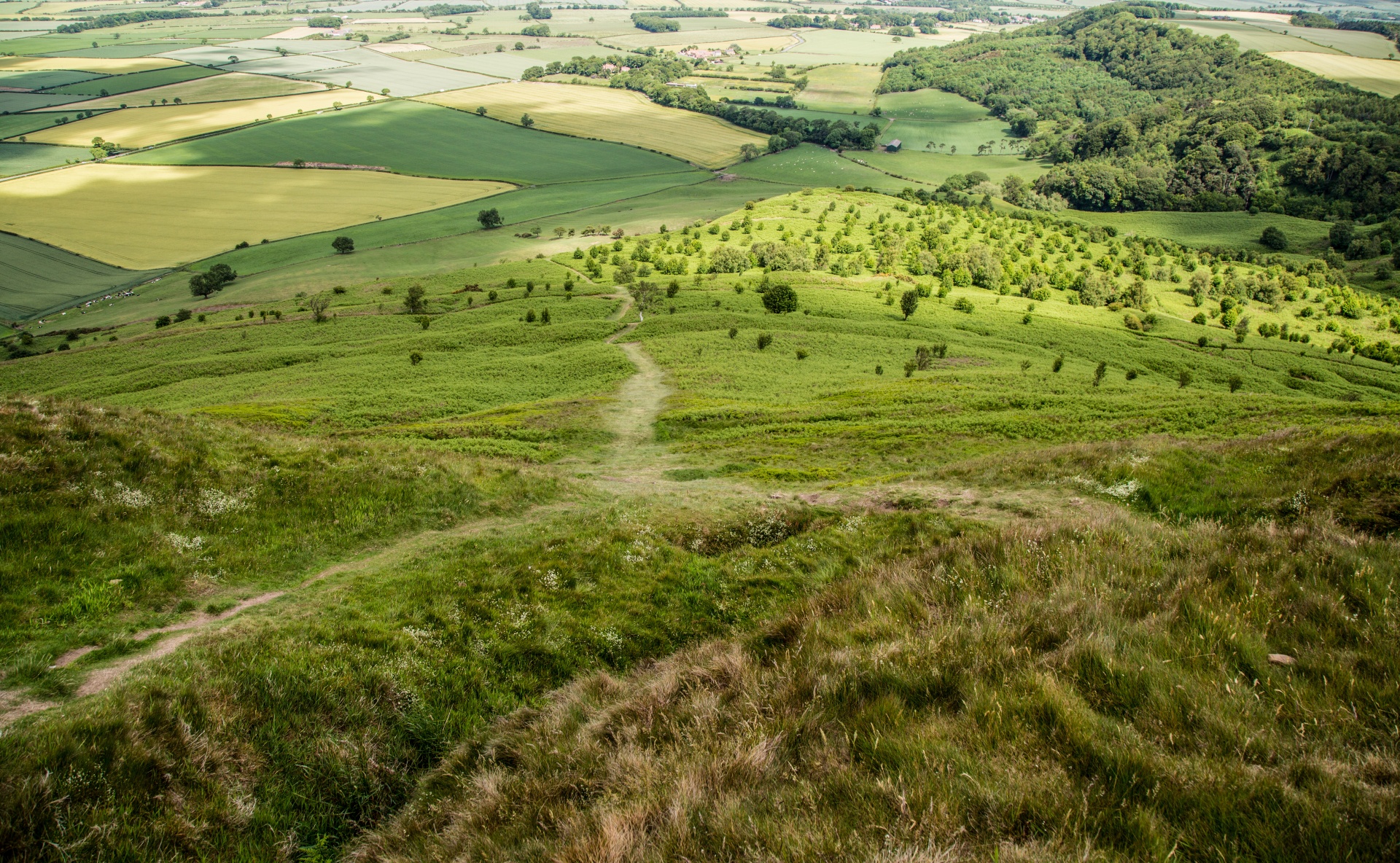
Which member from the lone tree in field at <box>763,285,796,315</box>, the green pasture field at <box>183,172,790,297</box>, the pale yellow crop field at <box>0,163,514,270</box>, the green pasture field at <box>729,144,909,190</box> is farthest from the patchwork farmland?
the green pasture field at <box>729,144,909,190</box>

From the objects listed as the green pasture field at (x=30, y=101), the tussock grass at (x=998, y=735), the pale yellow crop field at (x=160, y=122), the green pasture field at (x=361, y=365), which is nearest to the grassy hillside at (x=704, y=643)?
the tussock grass at (x=998, y=735)

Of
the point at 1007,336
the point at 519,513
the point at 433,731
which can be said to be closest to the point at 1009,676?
the point at 433,731

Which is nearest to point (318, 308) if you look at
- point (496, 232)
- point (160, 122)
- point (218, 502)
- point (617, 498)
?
point (496, 232)

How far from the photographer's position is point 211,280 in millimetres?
105688

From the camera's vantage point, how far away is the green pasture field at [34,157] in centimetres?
14438

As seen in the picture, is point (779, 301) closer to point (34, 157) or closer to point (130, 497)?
point (130, 497)

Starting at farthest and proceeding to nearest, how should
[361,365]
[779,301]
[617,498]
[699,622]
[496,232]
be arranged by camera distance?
[496,232] < [779,301] < [361,365] < [617,498] < [699,622]

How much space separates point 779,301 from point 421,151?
14114 cm

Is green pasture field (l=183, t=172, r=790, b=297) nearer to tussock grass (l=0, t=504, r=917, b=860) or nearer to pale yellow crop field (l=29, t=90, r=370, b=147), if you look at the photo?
pale yellow crop field (l=29, t=90, r=370, b=147)

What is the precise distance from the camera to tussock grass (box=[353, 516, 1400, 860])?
4.02 meters

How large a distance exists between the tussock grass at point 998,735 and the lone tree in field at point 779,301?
83.7m

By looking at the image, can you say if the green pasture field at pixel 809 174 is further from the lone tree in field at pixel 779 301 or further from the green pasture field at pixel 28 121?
the green pasture field at pixel 28 121

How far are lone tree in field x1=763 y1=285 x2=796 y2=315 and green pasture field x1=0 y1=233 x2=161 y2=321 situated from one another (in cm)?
10408

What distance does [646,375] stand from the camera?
61.5 m
